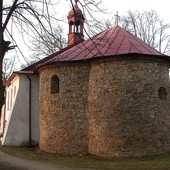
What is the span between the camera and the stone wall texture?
53.6 feet

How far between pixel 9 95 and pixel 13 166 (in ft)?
41.1

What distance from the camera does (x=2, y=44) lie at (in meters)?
10.0

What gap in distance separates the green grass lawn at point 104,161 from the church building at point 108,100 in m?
0.45

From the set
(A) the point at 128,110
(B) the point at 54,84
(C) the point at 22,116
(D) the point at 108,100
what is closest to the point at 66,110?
(B) the point at 54,84

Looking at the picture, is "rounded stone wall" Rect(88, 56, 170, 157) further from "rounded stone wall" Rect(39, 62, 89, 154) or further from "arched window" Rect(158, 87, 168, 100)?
"rounded stone wall" Rect(39, 62, 89, 154)

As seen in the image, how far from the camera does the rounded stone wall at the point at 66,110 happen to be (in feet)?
58.0

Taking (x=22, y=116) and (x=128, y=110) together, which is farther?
Result: (x=22, y=116)

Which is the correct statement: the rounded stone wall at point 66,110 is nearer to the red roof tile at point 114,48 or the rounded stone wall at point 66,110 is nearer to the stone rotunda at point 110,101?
the stone rotunda at point 110,101

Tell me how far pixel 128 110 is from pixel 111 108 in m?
0.75

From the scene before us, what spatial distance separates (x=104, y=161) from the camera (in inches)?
619

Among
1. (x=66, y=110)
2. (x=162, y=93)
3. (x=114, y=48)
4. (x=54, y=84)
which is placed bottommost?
(x=66, y=110)

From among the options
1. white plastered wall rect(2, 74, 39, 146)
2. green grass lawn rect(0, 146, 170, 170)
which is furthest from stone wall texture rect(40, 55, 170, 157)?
white plastered wall rect(2, 74, 39, 146)

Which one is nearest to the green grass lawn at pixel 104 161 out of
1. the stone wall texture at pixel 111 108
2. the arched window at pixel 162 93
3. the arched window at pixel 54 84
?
the stone wall texture at pixel 111 108

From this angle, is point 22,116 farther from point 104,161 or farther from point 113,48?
point 104,161
